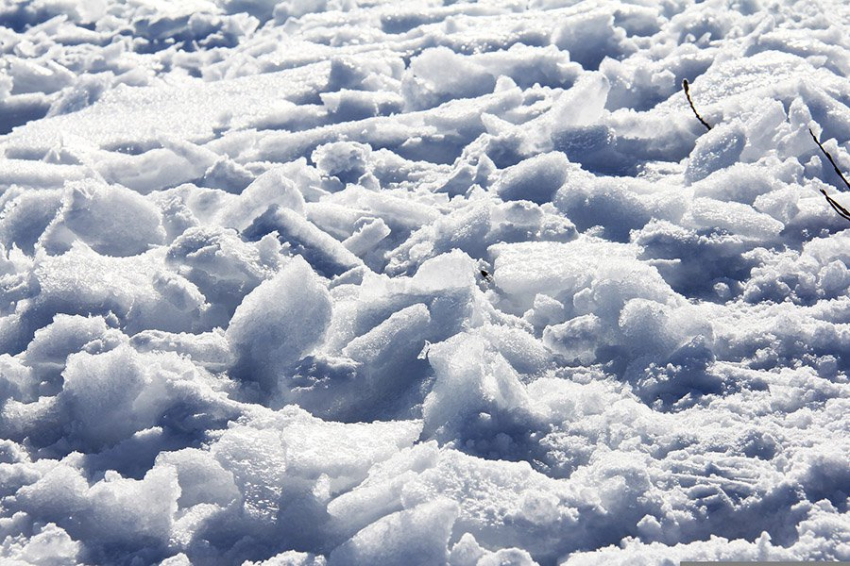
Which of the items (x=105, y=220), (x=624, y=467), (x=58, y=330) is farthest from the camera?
(x=105, y=220)

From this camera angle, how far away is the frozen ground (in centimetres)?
183

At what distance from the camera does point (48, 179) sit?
345cm

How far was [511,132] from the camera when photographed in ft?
11.7

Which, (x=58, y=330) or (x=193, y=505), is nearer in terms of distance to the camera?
(x=193, y=505)

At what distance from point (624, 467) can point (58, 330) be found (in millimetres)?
1569

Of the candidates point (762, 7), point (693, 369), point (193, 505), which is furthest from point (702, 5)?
point (193, 505)

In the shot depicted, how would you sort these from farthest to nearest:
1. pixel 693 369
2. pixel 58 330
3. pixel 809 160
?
pixel 809 160, pixel 58 330, pixel 693 369

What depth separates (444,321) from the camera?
7.84 feet

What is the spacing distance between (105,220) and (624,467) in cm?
200

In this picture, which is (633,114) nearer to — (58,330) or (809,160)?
(809,160)

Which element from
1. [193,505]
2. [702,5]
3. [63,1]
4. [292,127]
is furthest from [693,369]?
[63,1]

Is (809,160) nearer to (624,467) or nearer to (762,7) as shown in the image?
(624,467)

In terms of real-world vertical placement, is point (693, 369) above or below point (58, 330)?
below

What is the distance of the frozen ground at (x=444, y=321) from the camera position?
1.83 m
